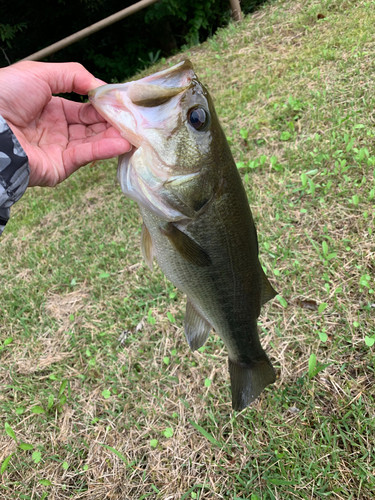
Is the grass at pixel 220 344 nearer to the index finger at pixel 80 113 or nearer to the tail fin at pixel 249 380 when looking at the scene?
the tail fin at pixel 249 380

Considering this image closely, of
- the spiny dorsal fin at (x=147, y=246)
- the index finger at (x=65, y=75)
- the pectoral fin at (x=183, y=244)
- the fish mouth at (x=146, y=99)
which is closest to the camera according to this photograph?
the fish mouth at (x=146, y=99)

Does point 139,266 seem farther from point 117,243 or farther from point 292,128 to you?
point 292,128

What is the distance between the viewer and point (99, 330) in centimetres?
269

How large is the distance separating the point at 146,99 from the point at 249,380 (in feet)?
4.22

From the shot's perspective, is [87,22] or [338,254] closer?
[338,254]

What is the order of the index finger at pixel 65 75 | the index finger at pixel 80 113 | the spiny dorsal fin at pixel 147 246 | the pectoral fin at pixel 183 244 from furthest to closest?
1. the index finger at pixel 80 113
2. the index finger at pixel 65 75
3. the spiny dorsal fin at pixel 147 246
4. the pectoral fin at pixel 183 244

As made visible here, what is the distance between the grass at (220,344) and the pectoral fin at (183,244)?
1.11 metres

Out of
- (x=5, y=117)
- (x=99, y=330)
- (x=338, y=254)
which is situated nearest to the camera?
(x=5, y=117)

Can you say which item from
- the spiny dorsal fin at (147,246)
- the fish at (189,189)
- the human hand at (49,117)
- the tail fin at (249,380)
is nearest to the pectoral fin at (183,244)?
the fish at (189,189)

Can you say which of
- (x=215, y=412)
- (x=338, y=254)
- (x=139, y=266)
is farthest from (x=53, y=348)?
(x=338, y=254)

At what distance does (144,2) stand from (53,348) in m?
6.43

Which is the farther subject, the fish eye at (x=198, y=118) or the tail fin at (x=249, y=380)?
the tail fin at (x=249, y=380)

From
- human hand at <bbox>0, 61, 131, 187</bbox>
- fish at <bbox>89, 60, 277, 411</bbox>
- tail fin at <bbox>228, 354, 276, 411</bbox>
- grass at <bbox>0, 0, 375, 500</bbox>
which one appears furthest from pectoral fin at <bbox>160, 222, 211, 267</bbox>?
grass at <bbox>0, 0, 375, 500</bbox>

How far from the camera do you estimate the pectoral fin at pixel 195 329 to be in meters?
1.54
